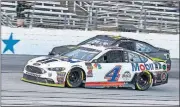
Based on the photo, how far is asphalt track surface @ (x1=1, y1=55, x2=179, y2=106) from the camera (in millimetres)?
9266

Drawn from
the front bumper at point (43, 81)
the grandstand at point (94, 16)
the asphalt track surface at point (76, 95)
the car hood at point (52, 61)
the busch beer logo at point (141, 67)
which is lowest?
the asphalt track surface at point (76, 95)

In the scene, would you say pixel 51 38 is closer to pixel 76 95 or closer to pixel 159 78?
pixel 159 78

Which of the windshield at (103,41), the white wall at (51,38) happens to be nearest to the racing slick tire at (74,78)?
the windshield at (103,41)

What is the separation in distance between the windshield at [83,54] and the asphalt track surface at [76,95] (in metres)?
0.85

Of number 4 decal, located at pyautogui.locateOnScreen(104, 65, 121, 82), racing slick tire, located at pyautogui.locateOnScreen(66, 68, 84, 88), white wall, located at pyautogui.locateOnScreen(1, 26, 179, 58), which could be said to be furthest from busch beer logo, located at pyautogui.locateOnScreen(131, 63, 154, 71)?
white wall, located at pyautogui.locateOnScreen(1, 26, 179, 58)

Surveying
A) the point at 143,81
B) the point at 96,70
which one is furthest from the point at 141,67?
the point at 96,70

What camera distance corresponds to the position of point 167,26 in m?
21.2

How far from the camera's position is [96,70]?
11492 millimetres

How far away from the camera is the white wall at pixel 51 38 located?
1670cm

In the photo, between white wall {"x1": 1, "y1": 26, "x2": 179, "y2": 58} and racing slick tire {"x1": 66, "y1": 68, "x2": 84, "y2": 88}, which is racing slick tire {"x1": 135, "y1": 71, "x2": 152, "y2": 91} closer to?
racing slick tire {"x1": 66, "y1": 68, "x2": 84, "y2": 88}

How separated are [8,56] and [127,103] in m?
7.06

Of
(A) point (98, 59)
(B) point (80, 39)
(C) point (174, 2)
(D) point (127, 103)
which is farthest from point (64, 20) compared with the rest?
(D) point (127, 103)

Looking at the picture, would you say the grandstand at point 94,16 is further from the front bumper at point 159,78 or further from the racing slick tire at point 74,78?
the racing slick tire at point 74,78

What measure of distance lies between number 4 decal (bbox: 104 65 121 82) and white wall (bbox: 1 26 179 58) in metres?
5.51
